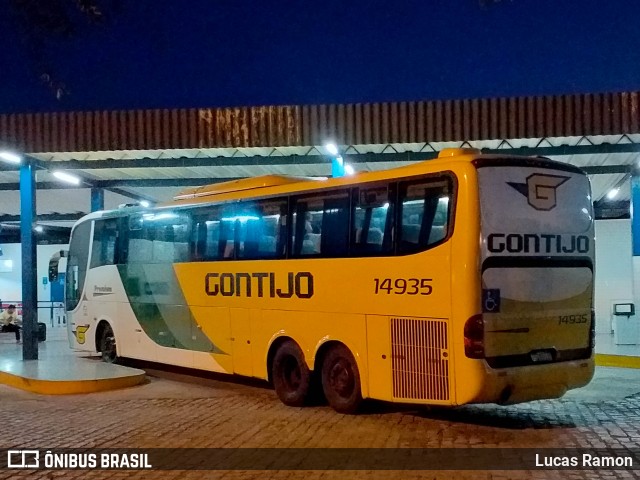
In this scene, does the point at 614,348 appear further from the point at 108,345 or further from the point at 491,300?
the point at 108,345

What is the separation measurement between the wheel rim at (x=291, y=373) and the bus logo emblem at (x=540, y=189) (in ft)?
13.5

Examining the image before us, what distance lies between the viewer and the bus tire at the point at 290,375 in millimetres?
10617

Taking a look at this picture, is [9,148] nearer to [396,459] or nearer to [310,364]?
[310,364]

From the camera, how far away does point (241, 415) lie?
1013 centimetres

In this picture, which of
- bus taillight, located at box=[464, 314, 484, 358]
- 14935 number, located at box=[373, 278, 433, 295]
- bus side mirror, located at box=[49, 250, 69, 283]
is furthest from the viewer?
bus side mirror, located at box=[49, 250, 69, 283]

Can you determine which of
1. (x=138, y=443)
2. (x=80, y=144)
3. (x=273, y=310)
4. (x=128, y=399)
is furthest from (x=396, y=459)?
(x=80, y=144)

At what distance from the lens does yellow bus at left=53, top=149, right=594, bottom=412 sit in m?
8.41

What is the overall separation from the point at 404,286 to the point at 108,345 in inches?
339

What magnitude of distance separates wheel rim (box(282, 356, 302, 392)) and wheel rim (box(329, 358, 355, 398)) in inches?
30.6

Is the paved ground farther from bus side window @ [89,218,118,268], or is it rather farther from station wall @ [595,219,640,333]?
station wall @ [595,219,640,333]

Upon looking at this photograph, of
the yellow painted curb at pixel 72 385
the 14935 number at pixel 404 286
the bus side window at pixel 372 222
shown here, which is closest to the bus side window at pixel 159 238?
the yellow painted curb at pixel 72 385

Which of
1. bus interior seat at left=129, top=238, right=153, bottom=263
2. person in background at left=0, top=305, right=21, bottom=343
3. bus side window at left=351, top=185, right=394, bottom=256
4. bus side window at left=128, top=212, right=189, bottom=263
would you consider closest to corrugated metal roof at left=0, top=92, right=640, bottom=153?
bus side window at left=128, top=212, right=189, bottom=263

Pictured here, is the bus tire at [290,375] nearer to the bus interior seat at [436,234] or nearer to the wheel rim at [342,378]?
the wheel rim at [342,378]

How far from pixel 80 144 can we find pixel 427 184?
29.6 feet
